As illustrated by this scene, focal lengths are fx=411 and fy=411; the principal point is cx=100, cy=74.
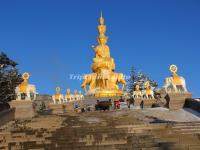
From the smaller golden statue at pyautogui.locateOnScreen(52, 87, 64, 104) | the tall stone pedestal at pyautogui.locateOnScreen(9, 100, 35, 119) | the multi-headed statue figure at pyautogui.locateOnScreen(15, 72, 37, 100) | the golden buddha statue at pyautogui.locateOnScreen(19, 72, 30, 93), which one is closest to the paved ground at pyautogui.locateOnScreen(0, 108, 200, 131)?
the tall stone pedestal at pyautogui.locateOnScreen(9, 100, 35, 119)

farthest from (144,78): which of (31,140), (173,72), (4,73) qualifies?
(31,140)

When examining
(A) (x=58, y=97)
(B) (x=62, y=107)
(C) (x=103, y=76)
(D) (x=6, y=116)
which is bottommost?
(D) (x=6, y=116)

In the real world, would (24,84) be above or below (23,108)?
above

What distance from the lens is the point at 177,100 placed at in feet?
72.3

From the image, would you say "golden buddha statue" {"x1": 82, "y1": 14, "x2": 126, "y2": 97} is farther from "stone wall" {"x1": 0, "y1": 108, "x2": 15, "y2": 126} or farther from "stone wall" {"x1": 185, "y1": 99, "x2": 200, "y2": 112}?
"stone wall" {"x1": 0, "y1": 108, "x2": 15, "y2": 126}

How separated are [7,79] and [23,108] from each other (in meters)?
13.7

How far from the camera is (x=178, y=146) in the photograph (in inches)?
514

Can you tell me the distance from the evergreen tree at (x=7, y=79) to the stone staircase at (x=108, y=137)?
59.8 feet

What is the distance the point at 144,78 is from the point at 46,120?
40963 millimetres

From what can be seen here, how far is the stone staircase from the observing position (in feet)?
44.0

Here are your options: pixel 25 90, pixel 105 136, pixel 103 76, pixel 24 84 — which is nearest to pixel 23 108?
pixel 25 90

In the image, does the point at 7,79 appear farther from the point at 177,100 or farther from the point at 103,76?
the point at 177,100

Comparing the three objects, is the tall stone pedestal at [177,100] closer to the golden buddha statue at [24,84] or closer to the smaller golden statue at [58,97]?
the golden buddha statue at [24,84]

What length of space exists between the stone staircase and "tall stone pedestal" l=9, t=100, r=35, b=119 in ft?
19.2
